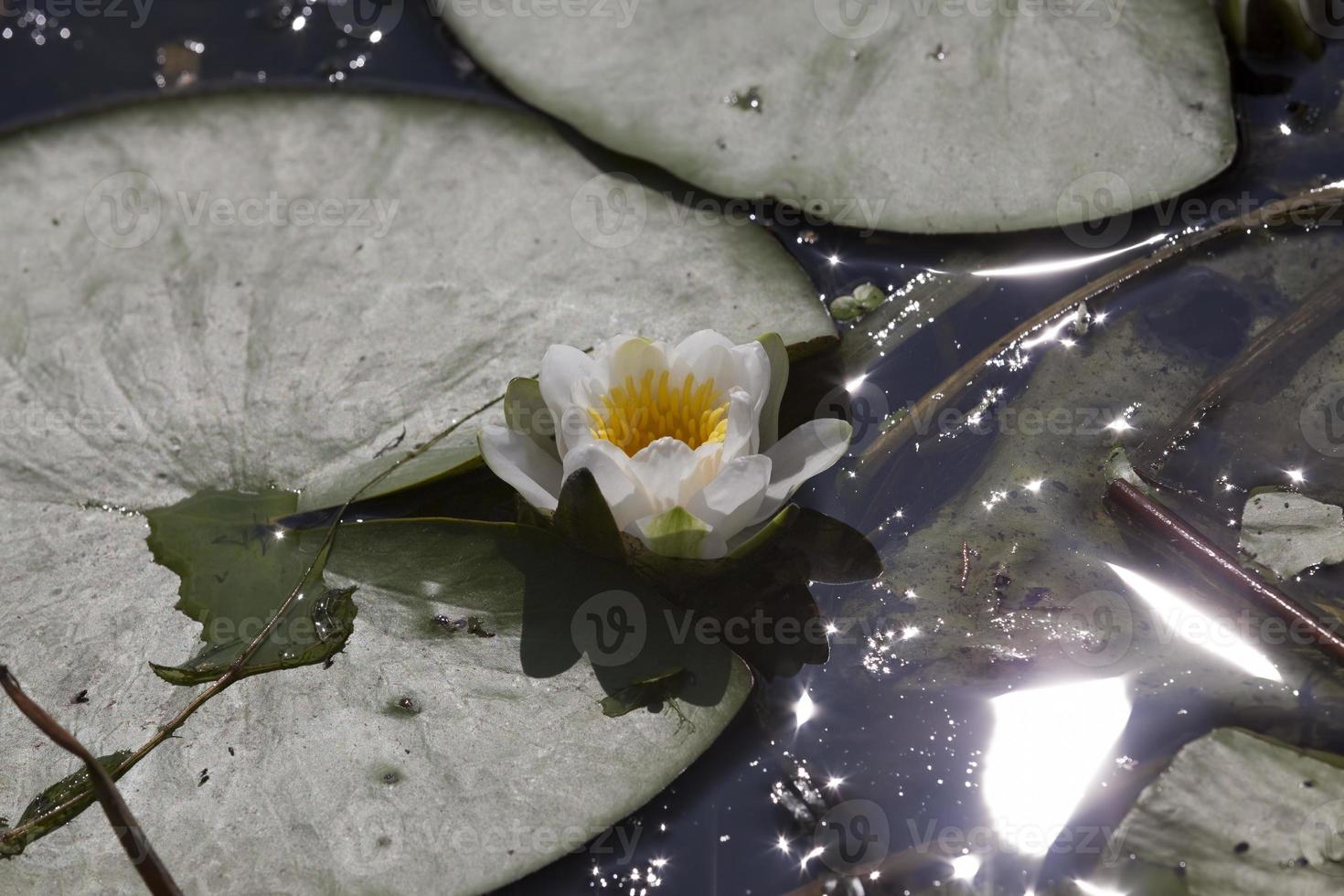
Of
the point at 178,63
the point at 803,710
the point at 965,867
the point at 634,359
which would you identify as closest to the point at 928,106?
the point at 634,359

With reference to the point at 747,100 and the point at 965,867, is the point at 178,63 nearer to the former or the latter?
the point at 747,100

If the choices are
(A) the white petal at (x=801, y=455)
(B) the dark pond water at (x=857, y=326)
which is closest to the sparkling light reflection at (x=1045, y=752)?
(B) the dark pond water at (x=857, y=326)

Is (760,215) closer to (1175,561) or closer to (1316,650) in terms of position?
(1175,561)

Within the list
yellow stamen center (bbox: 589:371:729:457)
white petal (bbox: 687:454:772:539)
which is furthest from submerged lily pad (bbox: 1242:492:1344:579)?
yellow stamen center (bbox: 589:371:729:457)

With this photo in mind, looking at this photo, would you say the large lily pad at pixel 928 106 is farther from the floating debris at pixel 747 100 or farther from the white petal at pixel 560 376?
the white petal at pixel 560 376

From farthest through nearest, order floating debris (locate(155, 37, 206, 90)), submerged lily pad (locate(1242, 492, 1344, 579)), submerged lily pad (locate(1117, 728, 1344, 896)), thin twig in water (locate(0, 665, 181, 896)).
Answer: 1. floating debris (locate(155, 37, 206, 90))
2. submerged lily pad (locate(1242, 492, 1344, 579))
3. submerged lily pad (locate(1117, 728, 1344, 896))
4. thin twig in water (locate(0, 665, 181, 896))

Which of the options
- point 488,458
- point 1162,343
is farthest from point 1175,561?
point 488,458

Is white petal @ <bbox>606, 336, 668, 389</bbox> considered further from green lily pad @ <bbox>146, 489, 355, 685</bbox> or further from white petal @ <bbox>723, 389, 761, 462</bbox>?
green lily pad @ <bbox>146, 489, 355, 685</bbox>
